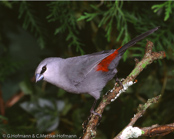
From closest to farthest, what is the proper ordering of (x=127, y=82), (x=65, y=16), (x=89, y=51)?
1. (x=127, y=82)
2. (x=65, y=16)
3. (x=89, y=51)

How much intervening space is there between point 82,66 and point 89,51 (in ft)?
1.28

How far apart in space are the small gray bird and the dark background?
21 cm

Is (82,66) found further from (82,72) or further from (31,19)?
(31,19)

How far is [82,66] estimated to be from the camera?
2.51ft

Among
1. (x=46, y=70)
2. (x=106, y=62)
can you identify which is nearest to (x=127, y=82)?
(x=106, y=62)

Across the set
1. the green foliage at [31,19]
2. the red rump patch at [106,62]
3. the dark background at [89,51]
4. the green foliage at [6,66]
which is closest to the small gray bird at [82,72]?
the red rump patch at [106,62]

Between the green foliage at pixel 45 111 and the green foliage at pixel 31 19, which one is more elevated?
the green foliage at pixel 31 19

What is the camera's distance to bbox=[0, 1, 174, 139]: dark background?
1.02 meters

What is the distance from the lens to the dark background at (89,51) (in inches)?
40.2

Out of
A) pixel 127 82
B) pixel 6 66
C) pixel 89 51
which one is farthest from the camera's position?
pixel 6 66

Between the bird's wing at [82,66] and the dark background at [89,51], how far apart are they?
8.6 inches

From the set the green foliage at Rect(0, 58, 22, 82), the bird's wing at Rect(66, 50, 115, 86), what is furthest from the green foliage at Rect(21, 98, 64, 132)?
the bird's wing at Rect(66, 50, 115, 86)

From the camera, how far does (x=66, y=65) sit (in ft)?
2.58

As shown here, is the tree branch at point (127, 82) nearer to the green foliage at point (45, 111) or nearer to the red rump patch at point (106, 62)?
the red rump patch at point (106, 62)
